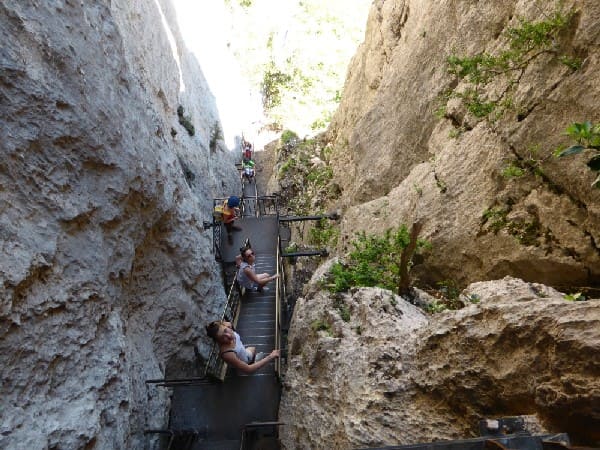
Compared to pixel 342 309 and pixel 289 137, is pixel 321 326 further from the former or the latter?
pixel 289 137

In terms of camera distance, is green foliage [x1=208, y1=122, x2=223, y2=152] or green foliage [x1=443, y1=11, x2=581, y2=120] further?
green foliage [x1=208, y1=122, x2=223, y2=152]

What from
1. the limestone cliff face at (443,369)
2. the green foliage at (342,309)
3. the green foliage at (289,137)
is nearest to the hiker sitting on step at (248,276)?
the green foliage at (342,309)

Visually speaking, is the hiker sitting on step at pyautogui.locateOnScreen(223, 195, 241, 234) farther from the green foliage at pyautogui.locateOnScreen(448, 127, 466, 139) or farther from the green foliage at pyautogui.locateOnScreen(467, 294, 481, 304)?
the green foliage at pyautogui.locateOnScreen(467, 294, 481, 304)

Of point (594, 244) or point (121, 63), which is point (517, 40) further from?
point (121, 63)

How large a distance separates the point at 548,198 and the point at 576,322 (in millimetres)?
2692

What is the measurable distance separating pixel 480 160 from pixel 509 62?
4.95 ft

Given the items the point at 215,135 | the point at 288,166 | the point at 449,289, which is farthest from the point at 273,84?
the point at 449,289

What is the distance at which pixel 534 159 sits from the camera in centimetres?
546

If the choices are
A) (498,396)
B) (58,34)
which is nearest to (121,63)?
(58,34)

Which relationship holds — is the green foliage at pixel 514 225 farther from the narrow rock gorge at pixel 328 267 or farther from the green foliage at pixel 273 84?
the green foliage at pixel 273 84

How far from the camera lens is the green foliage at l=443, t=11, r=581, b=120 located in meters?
5.37

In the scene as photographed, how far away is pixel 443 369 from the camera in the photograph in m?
4.08

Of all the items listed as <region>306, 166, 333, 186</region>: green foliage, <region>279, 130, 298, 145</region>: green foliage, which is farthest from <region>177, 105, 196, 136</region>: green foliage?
<region>279, 130, 298, 145</region>: green foliage

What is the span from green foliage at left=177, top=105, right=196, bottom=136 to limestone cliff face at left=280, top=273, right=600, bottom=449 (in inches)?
417
